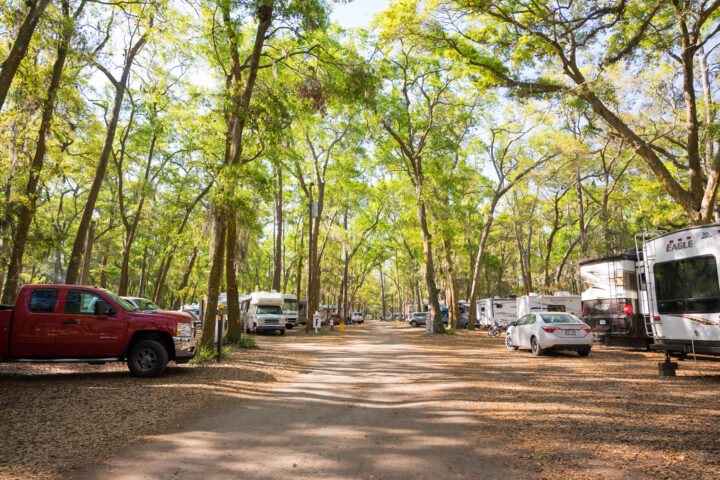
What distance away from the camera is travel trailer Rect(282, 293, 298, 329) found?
3133cm

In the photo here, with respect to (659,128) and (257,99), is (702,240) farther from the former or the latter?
(659,128)

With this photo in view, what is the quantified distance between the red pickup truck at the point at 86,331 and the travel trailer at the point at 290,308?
21.8m

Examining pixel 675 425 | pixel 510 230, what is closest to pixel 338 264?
pixel 510 230

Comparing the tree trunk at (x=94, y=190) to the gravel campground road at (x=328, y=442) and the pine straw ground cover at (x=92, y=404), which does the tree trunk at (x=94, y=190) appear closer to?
the pine straw ground cover at (x=92, y=404)

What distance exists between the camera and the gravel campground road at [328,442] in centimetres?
397

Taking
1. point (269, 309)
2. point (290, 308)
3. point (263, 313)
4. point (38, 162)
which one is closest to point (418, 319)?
point (290, 308)

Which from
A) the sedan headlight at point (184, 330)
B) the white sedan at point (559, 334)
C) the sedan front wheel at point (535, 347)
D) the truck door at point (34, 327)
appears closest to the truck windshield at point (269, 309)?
the sedan front wheel at point (535, 347)

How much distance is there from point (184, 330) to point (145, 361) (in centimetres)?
96

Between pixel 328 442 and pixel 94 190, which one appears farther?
pixel 94 190

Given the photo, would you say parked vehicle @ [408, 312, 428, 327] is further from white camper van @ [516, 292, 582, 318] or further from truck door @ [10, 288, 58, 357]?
truck door @ [10, 288, 58, 357]

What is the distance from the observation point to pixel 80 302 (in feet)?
28.9

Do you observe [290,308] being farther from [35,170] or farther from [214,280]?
[35,170]

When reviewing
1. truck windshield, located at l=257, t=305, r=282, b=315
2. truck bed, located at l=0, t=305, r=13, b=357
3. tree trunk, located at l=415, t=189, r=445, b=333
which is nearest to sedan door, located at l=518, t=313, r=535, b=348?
tree trunk, located at l=415, t=189, r=445, b=333

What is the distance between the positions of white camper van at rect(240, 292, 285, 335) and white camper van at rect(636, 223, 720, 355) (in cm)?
2078
